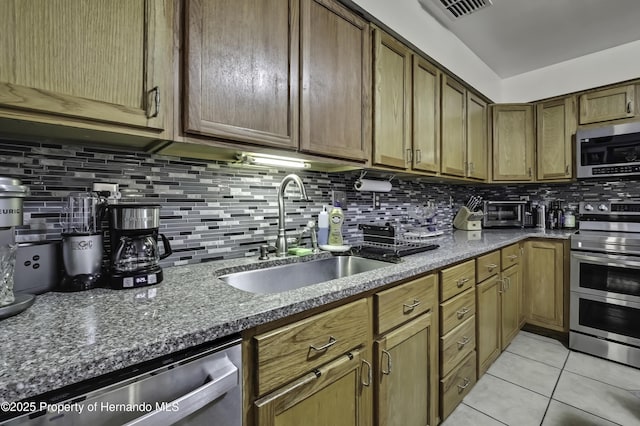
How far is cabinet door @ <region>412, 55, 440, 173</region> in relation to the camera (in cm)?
195

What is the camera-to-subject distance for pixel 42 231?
0.95 metres

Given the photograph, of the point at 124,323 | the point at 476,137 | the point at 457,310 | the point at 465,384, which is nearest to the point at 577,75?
the point at 476,137

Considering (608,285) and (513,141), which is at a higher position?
(513,141)

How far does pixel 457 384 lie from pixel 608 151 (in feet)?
8.00

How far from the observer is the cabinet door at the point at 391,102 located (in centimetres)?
168

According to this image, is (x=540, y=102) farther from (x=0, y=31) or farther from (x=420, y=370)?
(x=0, y=31)

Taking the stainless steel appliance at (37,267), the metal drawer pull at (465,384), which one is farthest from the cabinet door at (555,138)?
the stainless steel appliance at (37,267)

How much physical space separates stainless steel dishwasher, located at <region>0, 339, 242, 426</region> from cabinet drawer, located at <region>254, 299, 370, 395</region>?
0.08 metres

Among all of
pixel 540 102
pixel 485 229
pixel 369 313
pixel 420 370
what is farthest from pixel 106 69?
pixel 540 102

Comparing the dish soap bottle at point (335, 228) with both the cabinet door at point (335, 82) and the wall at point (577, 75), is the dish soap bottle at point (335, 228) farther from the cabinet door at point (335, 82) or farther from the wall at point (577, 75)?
the wall at point (577, 75)

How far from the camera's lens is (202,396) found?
0.60 meters

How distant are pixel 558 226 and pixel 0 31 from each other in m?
3.98

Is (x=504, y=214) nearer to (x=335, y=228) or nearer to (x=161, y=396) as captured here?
(x=335, y=228)

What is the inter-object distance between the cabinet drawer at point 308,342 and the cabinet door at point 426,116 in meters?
1.28
